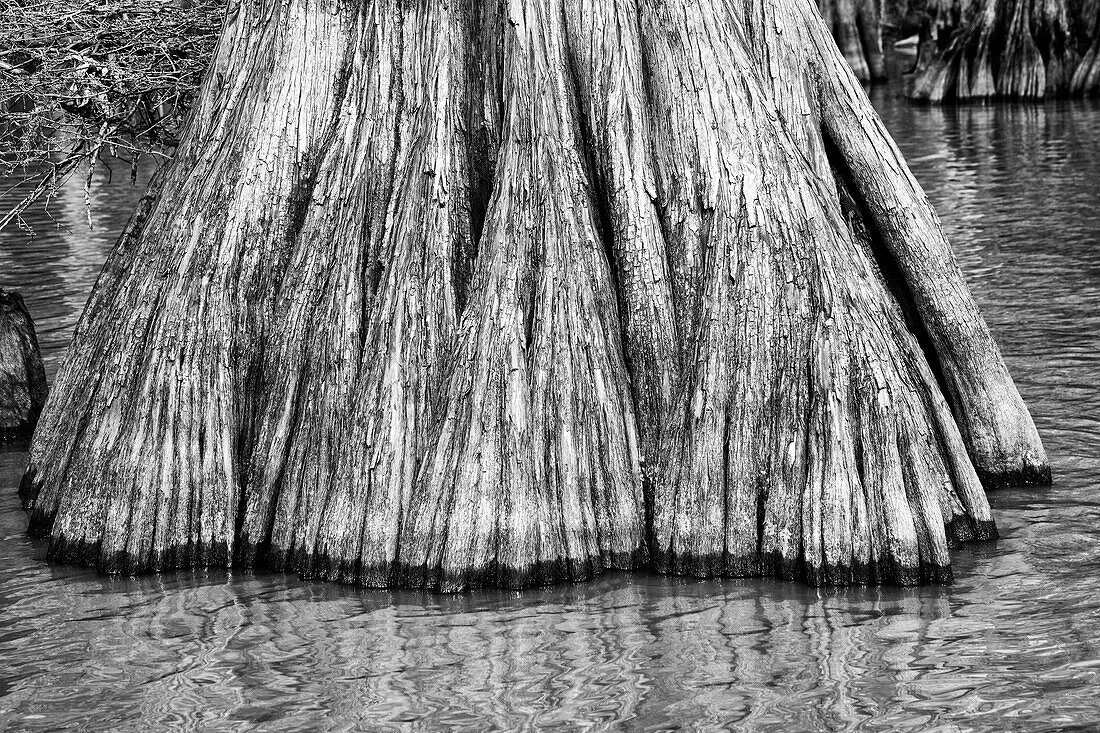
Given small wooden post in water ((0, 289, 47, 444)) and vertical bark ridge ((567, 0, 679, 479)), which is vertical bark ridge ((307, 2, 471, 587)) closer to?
vertical bark ridge ((567, 0, 679, 479))

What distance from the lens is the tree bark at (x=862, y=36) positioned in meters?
38.5

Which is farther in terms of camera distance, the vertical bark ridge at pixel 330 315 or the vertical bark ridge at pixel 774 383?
the vertical bark ridge at pixel 330 315

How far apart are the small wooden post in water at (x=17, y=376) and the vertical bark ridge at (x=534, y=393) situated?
4.96 metres

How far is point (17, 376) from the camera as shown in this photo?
10.4 meters

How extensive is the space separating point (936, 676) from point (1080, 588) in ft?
4.12

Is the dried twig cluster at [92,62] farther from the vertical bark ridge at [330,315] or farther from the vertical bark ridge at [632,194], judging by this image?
the vertical bark ridge at [632,194]

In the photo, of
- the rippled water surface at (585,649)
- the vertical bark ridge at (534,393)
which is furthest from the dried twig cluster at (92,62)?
the vertical bark ridge at (534,393)

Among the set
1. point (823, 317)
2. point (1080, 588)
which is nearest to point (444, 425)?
point (823, 317)

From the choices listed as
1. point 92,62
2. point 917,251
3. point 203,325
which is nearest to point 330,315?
point 203,325

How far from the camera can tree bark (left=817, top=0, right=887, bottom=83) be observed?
38.5 metres

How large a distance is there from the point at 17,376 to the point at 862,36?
3290 cm

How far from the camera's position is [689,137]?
22.7ft

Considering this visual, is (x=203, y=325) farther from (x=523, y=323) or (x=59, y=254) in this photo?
(x=59, y=254)

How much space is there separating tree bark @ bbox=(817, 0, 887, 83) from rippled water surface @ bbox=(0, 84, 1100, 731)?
106ft
